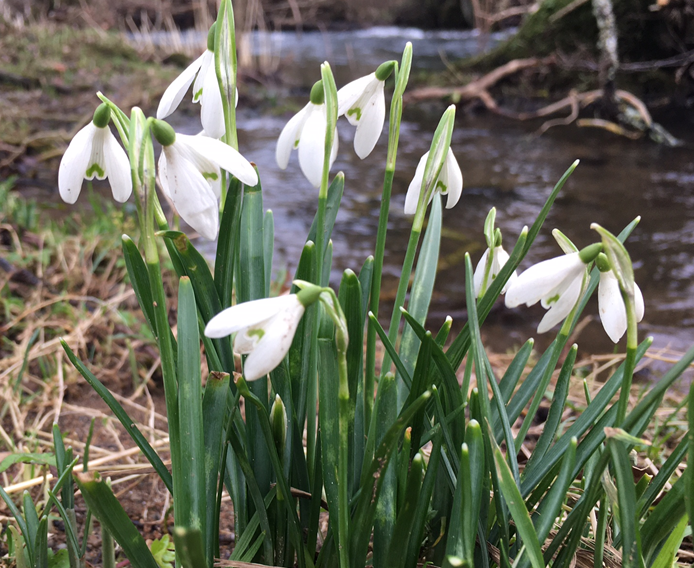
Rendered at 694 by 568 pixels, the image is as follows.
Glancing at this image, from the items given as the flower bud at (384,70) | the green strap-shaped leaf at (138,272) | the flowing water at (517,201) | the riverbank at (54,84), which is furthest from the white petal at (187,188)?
the riverbank at (54,84)

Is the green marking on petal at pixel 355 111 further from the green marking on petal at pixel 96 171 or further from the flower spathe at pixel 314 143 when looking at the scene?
the green marking on petal at pixel 96 171

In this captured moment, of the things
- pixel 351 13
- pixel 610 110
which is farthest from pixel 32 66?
pixel 351 13

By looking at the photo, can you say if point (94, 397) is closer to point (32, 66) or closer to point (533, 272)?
point (533, 272)

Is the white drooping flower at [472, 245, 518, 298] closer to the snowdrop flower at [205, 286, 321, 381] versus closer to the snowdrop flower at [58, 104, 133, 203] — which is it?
the snowdrop flower at [205, 286, 321, 381]

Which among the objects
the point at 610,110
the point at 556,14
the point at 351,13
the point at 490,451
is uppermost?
the point at 351,13

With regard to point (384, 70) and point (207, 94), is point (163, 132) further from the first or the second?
point (384, 70)

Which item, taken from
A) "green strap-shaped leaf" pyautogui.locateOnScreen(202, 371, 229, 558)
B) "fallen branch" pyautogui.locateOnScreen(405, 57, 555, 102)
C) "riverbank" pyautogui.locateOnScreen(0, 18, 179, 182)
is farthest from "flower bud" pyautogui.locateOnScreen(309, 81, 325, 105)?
"fallen branch" pyautogui.locateOnScreen(405, 57, 555, 102)

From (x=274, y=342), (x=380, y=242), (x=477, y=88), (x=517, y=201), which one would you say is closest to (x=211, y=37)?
(x=380, y=242)
